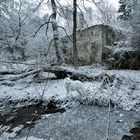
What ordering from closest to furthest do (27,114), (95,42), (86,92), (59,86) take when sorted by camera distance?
(27,114) < (86,92) < (59,86) < (95,42)

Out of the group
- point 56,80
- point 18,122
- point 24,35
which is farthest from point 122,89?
point 24,35

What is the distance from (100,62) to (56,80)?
722 cm

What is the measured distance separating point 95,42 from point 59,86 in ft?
27.1

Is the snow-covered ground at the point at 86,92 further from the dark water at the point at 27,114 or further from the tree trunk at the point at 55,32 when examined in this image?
the tree trunk at the point at 55,32

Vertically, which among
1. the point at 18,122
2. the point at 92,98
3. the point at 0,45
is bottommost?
the point at 18,122

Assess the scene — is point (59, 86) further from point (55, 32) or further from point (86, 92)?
point (55, 32)

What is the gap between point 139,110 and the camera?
5867mm

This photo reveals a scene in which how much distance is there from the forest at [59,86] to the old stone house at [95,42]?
2.52 m

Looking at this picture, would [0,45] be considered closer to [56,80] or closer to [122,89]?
[56,80]

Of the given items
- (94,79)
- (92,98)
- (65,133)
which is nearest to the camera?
(65,133)

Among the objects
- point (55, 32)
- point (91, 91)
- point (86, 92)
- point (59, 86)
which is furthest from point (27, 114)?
point (55, 32)

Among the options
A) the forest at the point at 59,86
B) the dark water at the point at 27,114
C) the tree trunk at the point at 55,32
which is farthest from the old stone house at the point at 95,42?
the dark water at the point at 27,114

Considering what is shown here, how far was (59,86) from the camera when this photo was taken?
7684 millimetres

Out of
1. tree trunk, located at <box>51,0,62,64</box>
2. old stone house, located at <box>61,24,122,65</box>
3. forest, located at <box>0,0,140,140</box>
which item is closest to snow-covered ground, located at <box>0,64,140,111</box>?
forest, located at <box>0,0,140,140</box>
